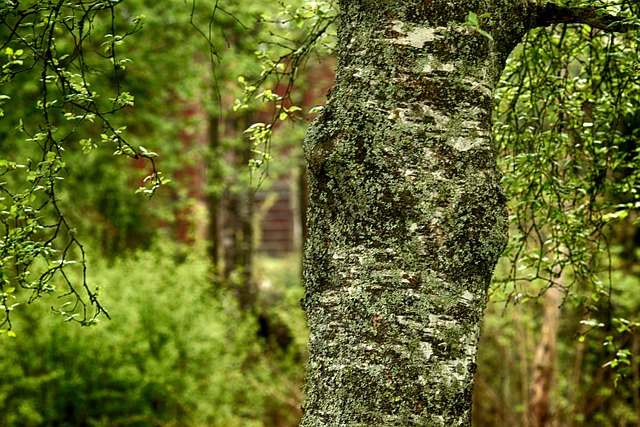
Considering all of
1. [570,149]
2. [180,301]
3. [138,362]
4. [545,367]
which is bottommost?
[545,367]

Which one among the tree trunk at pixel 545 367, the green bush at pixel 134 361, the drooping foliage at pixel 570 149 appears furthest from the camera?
the tree trunk at pixel 545 367


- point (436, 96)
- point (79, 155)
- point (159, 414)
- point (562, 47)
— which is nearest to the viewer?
point (436, 96)

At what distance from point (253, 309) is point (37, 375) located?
5.01 m

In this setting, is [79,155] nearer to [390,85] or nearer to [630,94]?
[630,94]

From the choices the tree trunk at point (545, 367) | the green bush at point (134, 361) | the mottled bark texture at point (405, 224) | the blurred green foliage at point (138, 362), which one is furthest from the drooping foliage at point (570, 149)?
the blurred green foliage at point (138, 362)

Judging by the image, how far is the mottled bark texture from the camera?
2.10 meters

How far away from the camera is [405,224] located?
213cm

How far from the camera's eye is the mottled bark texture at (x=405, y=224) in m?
2.10

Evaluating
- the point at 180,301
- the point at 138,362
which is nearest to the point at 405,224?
the point at 138,362

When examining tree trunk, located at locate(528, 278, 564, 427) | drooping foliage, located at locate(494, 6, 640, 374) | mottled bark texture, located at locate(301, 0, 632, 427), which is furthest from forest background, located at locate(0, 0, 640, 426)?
mottled bark texture, located at locate(301, 0, 632, 427)

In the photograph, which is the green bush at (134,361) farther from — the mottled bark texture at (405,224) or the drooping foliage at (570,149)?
the mottled bark texture at (405,224)

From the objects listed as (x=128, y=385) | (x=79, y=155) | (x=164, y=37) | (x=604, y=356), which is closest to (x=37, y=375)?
(x=128, y=385)

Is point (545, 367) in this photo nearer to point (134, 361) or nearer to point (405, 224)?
point (134, 361)

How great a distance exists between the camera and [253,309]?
13.3 metres
